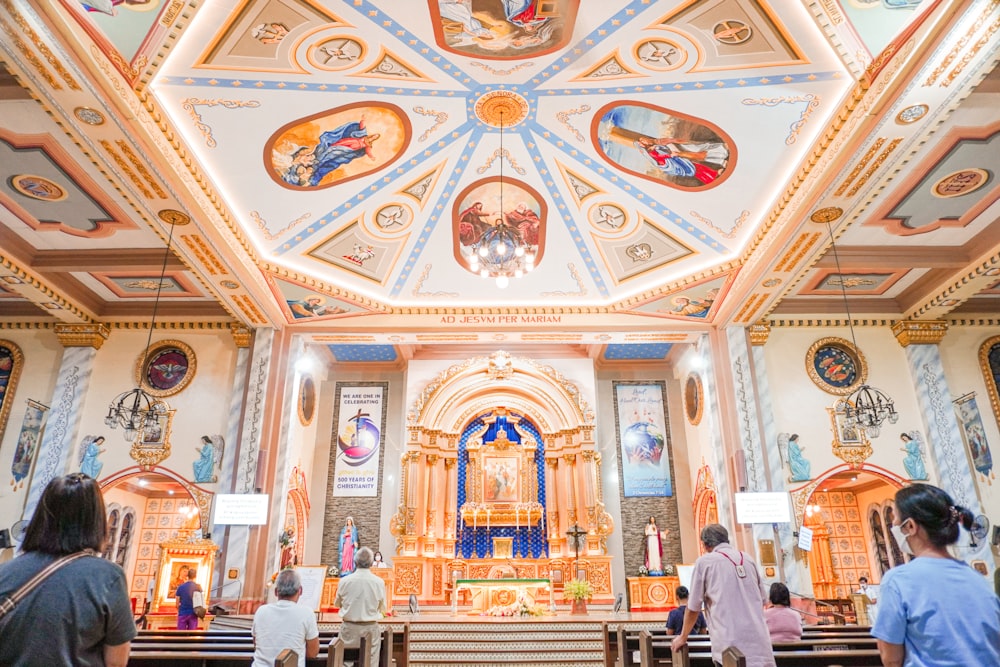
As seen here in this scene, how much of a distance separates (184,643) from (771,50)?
8.81m

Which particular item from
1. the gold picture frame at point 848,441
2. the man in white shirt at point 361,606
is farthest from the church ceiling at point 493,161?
the man in white shirt at point 361,606

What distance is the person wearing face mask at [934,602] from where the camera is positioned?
2.02 metres

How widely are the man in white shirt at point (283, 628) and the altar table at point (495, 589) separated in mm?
8916

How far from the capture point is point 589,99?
884cm

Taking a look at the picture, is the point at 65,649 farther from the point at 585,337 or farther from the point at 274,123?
the point at 585,337

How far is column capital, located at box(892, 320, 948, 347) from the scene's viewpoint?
504 inches

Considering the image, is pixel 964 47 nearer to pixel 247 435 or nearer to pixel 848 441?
pixel 848 441

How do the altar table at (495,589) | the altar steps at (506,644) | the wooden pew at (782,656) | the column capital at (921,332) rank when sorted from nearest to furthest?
1. the wooden pew at (782,656)
2. the altar steps at (506,644)
3. the altar table at (495,589)
4. the column capital at (921,332)

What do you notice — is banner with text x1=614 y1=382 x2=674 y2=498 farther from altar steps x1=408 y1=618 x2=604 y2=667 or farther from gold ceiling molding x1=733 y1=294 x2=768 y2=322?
altar steps x1=408 y1=618 x2=604 y2=667

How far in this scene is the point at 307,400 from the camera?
1547 cm

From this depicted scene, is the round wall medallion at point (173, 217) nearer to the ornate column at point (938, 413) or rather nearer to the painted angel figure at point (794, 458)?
the painted angel figure at point (794, 458)

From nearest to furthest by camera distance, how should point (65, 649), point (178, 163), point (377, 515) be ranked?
point (65, 649)
point (178, 163)
point (377, 515)

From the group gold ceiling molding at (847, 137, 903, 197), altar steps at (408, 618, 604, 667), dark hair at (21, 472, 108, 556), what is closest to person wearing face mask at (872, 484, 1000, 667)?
dark hair at (21, 472, 108, 556)

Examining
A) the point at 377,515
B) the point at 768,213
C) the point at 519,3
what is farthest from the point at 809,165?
the point at 377,515
